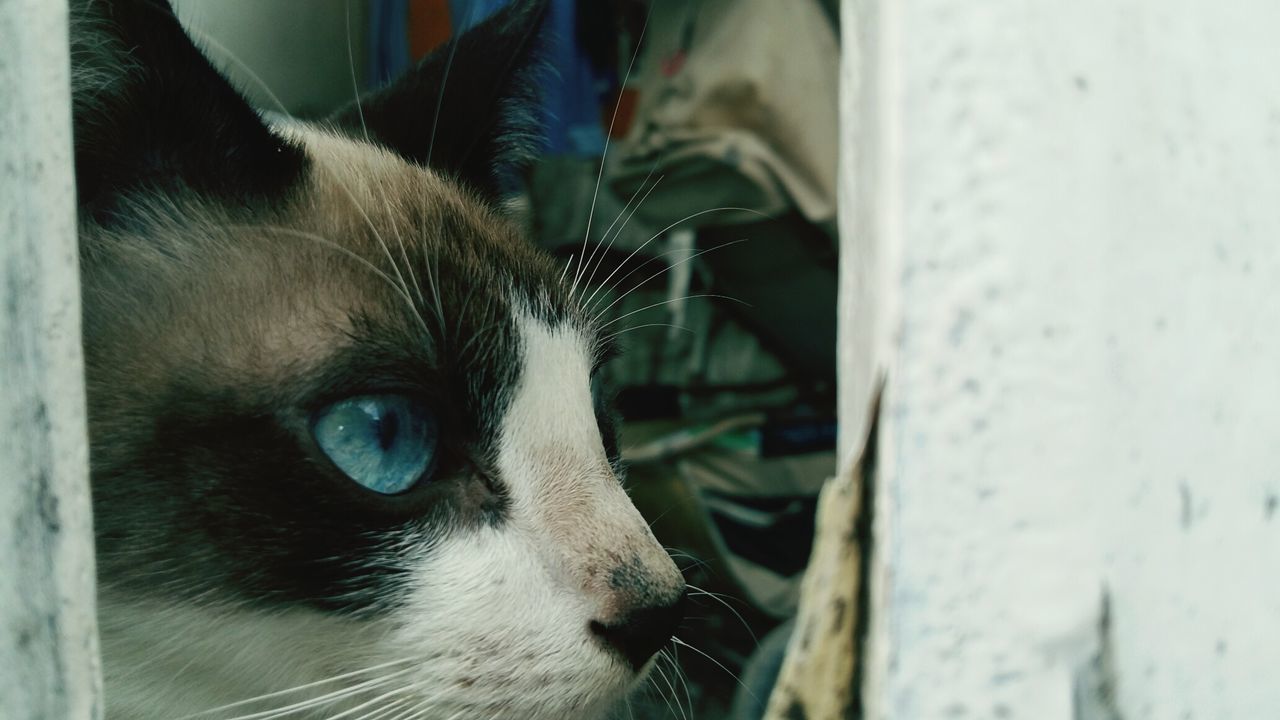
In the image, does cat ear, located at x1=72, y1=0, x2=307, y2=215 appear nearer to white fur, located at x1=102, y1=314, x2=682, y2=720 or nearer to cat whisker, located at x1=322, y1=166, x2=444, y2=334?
cat whisker, located at x1=322, y1=166, x2=444, y2=334

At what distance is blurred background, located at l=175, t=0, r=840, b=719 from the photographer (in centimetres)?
174

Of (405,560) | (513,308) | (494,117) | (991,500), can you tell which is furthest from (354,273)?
(991,500)

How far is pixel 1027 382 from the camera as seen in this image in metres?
0.38

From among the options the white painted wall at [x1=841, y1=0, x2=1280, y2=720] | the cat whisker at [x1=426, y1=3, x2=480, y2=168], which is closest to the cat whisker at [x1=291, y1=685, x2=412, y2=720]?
the white painted wall at [x1=841, y1=0, x2=1280, y2=720]

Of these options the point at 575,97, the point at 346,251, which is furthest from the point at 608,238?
the point at 346,251

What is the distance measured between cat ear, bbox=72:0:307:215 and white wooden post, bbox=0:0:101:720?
0.30 metres

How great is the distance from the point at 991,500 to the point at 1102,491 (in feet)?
0.16

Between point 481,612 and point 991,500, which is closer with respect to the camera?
point 991,500

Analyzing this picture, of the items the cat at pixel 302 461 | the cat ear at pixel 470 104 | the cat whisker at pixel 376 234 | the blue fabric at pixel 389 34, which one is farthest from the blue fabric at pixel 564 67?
the cat at pixel 302 461

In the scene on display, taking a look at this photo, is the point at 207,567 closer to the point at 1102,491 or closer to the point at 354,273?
the point at 354,273

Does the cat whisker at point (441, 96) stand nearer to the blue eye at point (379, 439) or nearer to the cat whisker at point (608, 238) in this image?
the cat whisker at point (608, 238)

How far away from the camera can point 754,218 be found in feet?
6.22

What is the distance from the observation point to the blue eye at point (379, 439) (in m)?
0.70

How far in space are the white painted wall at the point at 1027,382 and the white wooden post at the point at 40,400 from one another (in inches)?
13.4
